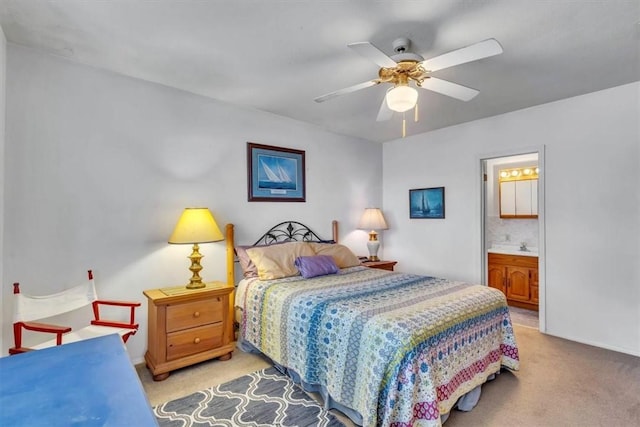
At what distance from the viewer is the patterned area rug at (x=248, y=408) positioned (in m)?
2.00

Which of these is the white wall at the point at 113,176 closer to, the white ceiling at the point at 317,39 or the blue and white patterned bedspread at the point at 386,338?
the white ceiling at the point at 317,39

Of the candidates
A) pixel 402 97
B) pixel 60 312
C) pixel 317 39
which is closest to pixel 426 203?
pixel 402 97

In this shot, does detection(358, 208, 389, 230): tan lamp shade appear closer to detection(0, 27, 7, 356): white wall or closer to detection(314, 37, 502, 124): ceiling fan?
detection(314, 37, 502, 124): ceiling fan

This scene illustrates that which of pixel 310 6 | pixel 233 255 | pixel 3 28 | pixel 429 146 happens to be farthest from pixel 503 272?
pixel 3 28

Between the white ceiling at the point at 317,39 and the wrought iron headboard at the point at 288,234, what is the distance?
1542 mm

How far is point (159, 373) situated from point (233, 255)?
1236mm

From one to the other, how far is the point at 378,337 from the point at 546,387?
1.62 meters

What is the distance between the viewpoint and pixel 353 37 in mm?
2137

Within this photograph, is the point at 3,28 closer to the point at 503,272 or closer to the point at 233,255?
the point at 233,255

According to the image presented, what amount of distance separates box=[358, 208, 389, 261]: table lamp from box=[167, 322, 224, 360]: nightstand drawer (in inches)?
95.9

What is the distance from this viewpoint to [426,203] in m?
4.54

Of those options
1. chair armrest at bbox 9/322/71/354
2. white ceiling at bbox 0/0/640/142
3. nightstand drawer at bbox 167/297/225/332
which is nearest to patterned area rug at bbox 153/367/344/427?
nightstand drawer at bbox 167/297/225/332

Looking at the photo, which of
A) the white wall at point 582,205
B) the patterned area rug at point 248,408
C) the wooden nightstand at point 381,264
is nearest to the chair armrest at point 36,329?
the patterned area rug at point 248,408

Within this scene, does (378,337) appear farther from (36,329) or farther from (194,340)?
(36,329)
